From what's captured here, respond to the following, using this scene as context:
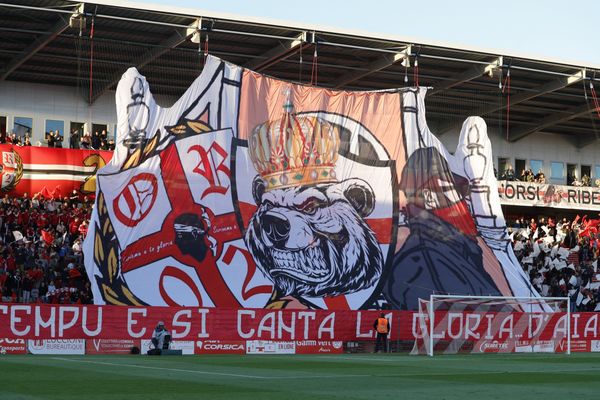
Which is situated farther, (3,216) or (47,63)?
(47,63)

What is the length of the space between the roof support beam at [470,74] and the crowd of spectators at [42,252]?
68.7 feet

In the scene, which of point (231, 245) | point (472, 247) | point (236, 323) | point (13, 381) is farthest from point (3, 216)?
point (13, 381)

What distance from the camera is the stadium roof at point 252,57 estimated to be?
43.9m

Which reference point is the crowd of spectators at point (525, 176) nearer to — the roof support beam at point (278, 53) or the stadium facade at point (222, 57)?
the stadium facade at point (222, 57)

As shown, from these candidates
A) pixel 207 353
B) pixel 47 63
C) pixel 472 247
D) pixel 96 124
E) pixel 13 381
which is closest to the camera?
pixel 13 381

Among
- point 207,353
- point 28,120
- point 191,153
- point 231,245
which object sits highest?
point 28,120

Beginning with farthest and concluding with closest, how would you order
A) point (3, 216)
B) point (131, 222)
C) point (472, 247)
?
point (472, 247), point (3, 216), point (131, 222)

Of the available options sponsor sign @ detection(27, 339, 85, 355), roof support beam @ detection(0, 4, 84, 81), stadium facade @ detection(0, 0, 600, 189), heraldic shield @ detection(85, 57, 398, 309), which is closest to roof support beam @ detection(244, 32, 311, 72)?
stadium facade @ detection(0, 0, 600, 189)

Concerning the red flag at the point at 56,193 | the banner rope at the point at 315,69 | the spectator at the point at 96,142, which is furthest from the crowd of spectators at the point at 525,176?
the red flag at the point at 56,193

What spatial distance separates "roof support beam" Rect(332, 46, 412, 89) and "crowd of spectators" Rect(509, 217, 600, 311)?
10.6m

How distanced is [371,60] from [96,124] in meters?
15.1

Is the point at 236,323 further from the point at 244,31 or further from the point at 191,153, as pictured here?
the point at 244,31

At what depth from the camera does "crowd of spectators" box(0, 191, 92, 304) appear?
1411 inches

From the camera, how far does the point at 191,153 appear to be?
39.0 metres
